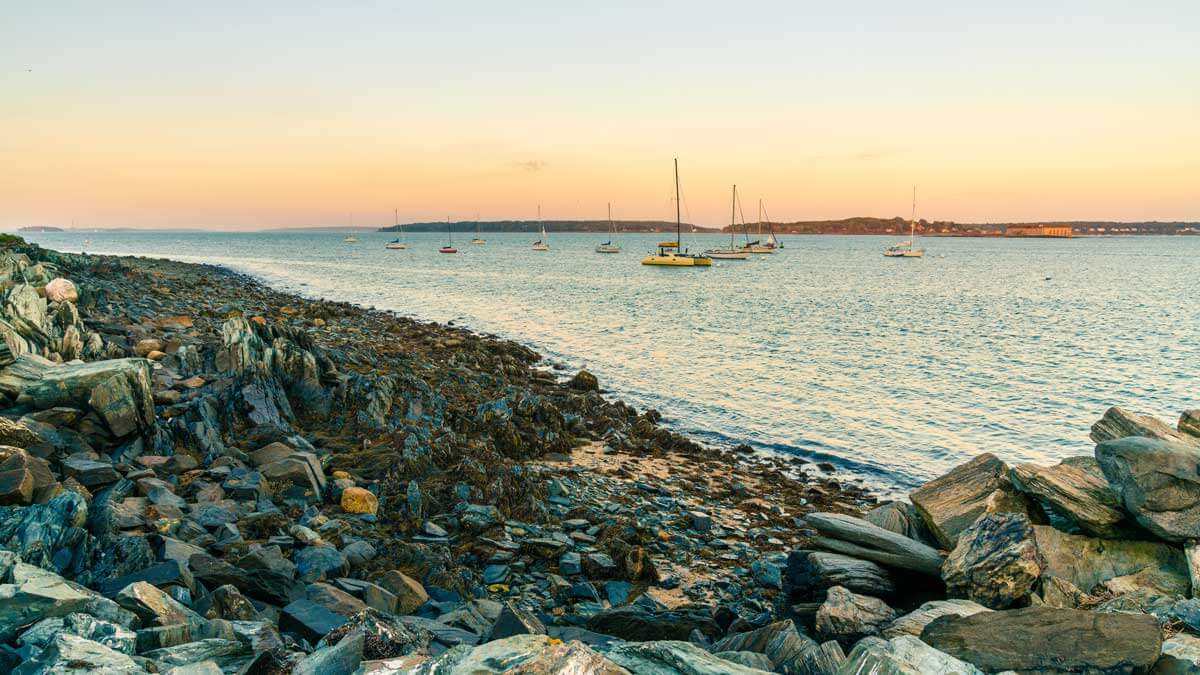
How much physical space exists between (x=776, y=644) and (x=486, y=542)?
4656mm

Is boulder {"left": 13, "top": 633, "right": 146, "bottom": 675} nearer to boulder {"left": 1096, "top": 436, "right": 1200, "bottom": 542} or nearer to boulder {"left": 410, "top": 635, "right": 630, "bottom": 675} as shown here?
boulder {"left": 410, "top": 635, "right": 630, "bottom": 675}

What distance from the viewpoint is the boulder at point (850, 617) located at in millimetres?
7215

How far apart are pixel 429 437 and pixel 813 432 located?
1059 cm

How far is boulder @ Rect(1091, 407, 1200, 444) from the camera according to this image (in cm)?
979

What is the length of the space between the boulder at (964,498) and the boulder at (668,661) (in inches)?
212

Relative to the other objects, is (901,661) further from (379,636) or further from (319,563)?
(319,563)

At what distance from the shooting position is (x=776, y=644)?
632 centimetres

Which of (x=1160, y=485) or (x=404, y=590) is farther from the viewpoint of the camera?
(x=1160, y=485)

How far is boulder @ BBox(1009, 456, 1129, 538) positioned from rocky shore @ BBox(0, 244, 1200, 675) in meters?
0.04

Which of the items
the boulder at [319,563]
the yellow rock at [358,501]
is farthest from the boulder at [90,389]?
the boulder at [319,563]

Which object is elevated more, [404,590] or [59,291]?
[59,291]

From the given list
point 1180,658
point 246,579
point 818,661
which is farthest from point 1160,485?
point 246,579

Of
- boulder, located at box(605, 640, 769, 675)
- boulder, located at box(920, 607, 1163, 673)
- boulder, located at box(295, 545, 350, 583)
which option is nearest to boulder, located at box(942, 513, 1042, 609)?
boulder, located at box(920, 607, 1163, 673)

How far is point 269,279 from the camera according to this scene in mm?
72125
